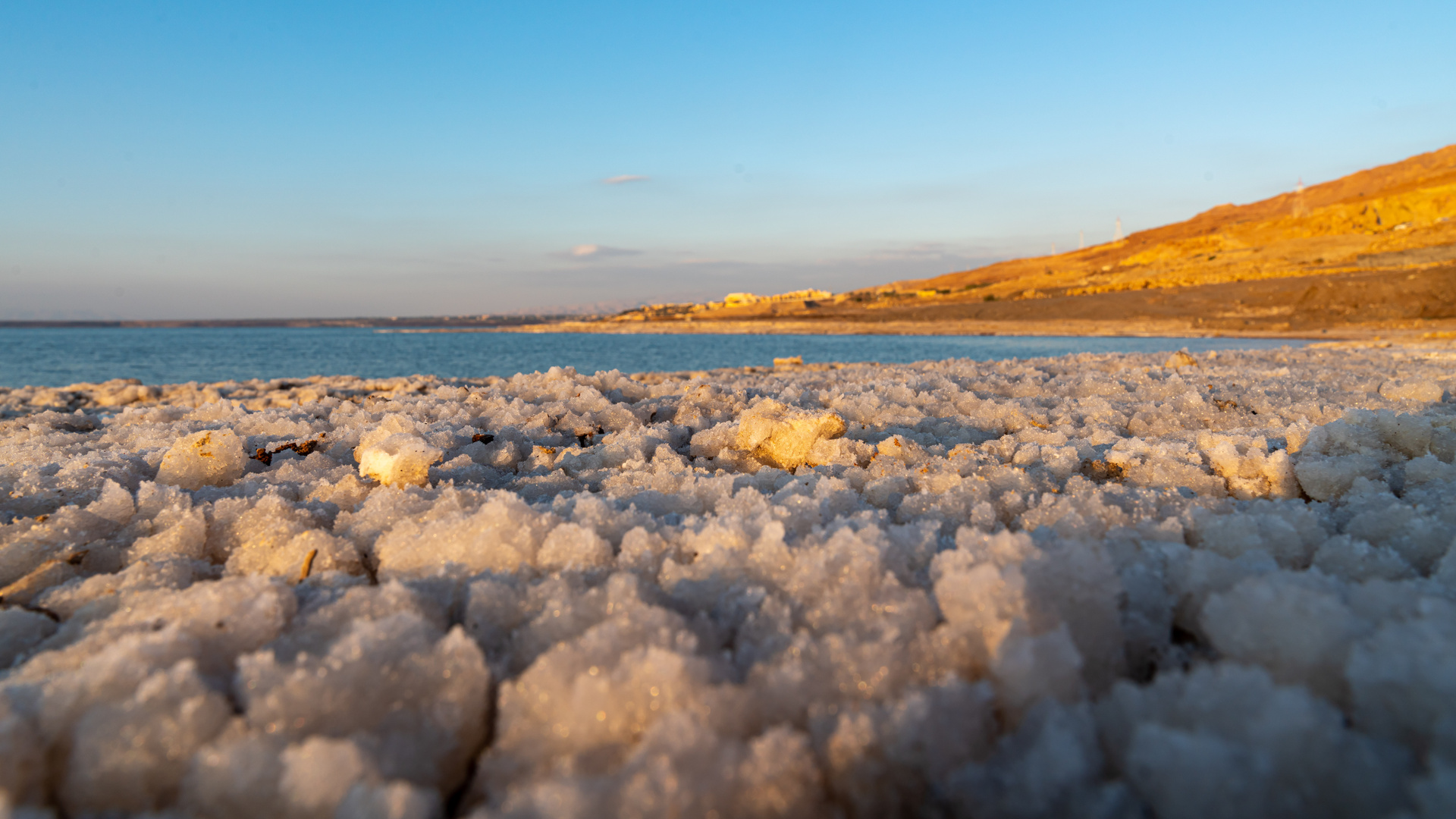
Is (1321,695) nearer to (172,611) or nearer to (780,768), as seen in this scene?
(780,768)

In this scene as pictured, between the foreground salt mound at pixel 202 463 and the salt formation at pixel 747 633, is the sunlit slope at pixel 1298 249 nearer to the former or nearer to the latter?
the salt formation at pixel 747 633

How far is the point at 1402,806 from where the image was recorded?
983mm

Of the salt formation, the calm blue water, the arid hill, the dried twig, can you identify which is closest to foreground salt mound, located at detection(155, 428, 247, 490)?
the salt formation

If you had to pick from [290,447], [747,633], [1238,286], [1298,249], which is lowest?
[747,633]

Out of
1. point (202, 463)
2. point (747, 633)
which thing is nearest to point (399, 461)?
point (202, 463)

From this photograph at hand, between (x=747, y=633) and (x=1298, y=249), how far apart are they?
58.0 metres

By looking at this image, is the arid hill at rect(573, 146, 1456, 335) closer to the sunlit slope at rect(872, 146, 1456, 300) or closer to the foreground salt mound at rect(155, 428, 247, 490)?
the sunlit slope at rect(872, 146, 1456, 300)

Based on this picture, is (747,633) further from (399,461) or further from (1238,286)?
(1238,286)

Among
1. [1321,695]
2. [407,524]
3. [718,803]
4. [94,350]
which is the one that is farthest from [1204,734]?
[94,350]

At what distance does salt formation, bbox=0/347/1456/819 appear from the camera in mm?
1088

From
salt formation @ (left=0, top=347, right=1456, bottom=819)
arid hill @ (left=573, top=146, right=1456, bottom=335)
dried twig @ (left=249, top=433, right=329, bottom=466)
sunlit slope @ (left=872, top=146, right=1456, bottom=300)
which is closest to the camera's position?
salt formation @ (left=0, top=347, right=1456, bottom=819)

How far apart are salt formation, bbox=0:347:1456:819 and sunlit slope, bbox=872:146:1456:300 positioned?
137 ft

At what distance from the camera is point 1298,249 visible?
44375mm

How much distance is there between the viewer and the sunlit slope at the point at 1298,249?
123 feet
